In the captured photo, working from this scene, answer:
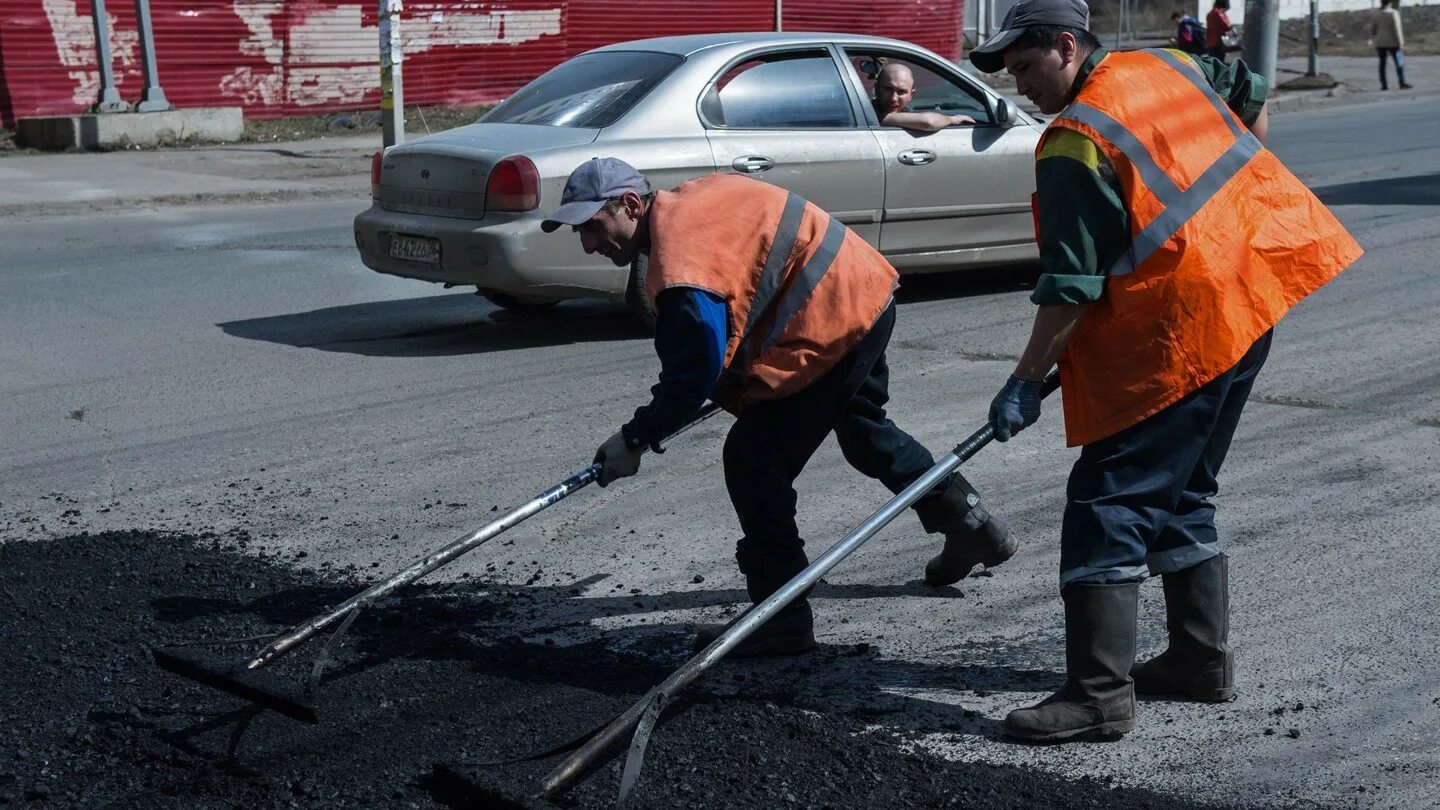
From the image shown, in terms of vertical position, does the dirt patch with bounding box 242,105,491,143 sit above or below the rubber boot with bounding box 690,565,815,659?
above

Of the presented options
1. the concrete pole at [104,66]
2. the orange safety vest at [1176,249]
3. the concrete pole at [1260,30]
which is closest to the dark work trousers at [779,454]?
the orange safety vest at [1176,249]

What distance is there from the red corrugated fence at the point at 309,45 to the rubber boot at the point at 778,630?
17467mm

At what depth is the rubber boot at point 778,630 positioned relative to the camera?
13.9 feet

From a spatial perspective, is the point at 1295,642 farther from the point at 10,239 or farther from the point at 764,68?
the point at 10,239

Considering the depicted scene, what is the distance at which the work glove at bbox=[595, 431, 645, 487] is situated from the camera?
3955mm

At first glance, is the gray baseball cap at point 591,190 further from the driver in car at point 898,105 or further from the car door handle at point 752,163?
the driver in car at point 898,105

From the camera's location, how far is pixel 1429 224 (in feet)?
38.1

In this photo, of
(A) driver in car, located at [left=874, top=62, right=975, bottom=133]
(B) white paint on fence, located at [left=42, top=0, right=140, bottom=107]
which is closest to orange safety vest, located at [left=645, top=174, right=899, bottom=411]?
(A) driver in car, located at [left=874, top=62, right=975, bottom=133]

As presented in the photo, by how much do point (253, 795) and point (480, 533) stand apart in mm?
817

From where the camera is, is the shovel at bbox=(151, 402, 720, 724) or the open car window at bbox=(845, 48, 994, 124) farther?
the open car window at bbox=(845, 48, 994, 124)

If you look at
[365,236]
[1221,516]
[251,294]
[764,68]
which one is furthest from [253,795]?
[251,294]

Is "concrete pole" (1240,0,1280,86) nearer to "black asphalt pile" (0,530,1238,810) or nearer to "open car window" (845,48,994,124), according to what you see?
"open car window" (845,48,994,124)

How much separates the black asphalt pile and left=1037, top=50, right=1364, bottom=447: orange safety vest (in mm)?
930

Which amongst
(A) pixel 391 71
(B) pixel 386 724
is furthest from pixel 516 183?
(A) pixel 391 71
